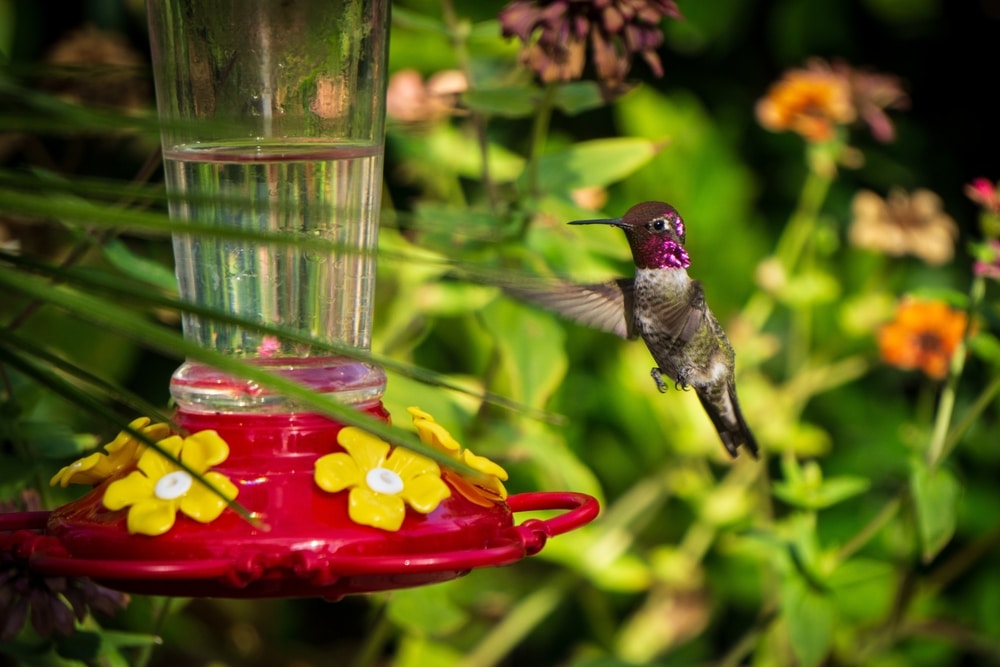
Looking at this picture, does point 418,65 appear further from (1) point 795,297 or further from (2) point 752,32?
(1) point 795,297

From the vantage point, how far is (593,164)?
65.5 inches

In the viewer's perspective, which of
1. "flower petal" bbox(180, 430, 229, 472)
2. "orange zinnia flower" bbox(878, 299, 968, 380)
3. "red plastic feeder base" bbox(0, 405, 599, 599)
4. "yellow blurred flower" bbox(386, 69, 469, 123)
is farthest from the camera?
"yellow blurred flower" bbox(386, 69, 469, 123)

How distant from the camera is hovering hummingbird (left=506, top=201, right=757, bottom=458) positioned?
1.27m

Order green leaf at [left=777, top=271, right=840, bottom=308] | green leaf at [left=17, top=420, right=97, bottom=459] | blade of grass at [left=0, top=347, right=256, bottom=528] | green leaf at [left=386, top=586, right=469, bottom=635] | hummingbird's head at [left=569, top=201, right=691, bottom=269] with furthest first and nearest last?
1. green leaf at [left=777, top=271, right=840, bottom=308]
2. green leaf at [left=386, top=586, right=469, bottom=635]
3. green leaf at [left=17, top=420, right=97, bottom=459]
4. hummingbird's head at [left=569, top=201, right=691, bottom=269]
5. blade of grass at [left=0, top=347, right=256, bottom=528]

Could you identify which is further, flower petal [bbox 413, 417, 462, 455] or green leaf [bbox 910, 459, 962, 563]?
green leaf [bbox 910, 459, 962, 563]

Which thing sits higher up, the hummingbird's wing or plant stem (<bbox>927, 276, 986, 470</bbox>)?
the hummingbird's wing

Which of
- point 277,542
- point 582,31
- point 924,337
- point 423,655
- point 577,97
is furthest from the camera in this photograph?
point 423,655

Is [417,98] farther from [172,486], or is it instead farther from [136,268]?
[172,486]

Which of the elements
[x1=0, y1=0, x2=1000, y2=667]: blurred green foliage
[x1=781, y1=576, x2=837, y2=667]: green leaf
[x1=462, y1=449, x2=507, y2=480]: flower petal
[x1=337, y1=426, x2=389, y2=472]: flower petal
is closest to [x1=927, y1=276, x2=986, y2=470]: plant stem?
[x1=0, y1=0, x2=1000, y2=667]: blurred green foliage

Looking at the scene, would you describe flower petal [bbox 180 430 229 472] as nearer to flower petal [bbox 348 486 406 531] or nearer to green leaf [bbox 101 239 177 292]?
flower petal [bbox 348 486 406 531]

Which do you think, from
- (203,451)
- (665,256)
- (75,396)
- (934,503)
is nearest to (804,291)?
(934,503)

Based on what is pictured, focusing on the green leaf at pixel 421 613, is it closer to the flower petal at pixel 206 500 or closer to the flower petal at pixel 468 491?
the flower petal at pixel 468 491

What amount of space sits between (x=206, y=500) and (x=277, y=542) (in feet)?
0.26

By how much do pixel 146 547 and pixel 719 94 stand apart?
8.72ft
